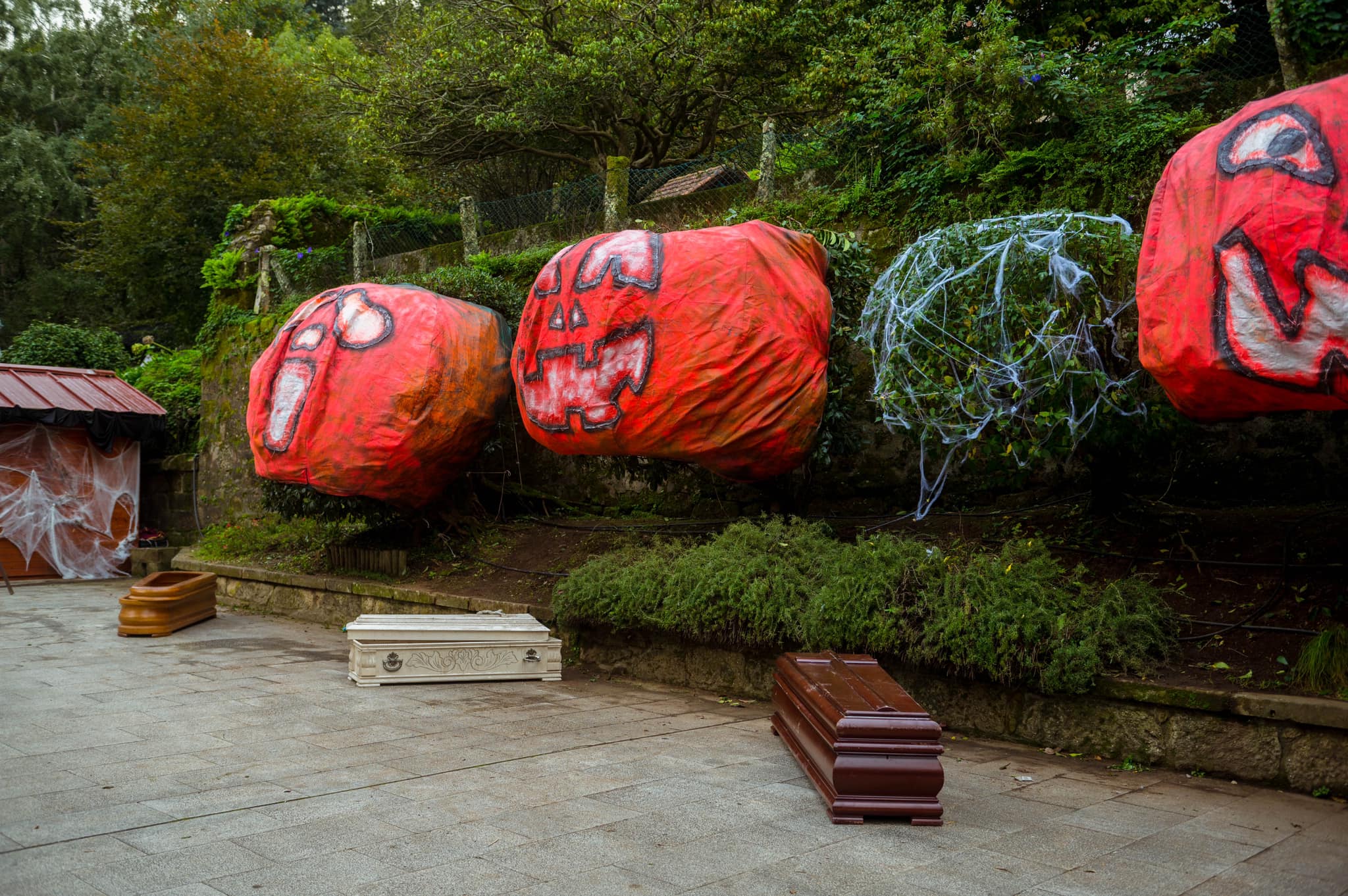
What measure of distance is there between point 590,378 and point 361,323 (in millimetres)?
2580

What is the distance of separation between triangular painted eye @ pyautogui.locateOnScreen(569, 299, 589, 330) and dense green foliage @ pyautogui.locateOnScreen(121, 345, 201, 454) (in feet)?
31.1

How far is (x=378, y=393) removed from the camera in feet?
25.8

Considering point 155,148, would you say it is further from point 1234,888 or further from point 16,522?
point 1234,888

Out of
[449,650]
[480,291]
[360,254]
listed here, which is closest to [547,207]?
[360,254]

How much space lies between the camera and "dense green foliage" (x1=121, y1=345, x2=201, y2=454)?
14.6 meters

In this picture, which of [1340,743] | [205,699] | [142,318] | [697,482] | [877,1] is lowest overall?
[205,699]

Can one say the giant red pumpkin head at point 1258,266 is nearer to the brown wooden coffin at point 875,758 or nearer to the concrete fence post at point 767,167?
the brown wooden coffin at point 875,758

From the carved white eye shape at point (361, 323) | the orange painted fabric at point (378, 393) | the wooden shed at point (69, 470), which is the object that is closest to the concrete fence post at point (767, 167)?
the orange painted fabric at point (378, 393)

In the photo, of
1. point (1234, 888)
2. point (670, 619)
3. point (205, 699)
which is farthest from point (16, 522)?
point (1234, 888)

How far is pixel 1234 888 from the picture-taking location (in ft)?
10.1

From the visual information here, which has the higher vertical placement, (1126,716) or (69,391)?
(69,391)

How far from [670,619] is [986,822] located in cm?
272

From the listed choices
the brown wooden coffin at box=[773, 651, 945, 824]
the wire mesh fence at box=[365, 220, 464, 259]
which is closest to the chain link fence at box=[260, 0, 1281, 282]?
the wire mesh fence at box=[365, 220, 464, 259]

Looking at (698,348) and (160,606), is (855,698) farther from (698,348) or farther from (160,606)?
(160,606)
